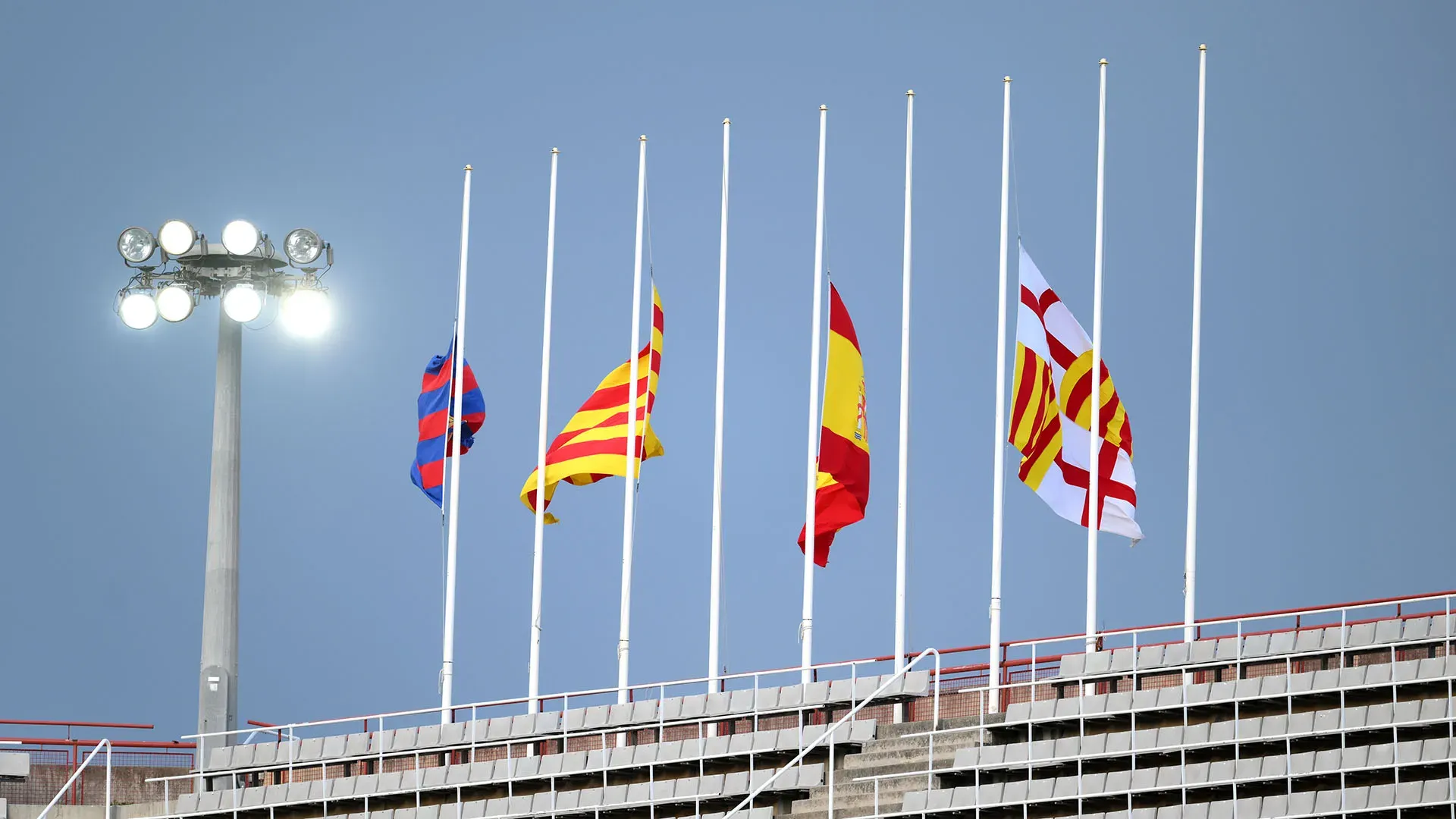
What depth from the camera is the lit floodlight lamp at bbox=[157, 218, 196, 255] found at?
26281 millimetres

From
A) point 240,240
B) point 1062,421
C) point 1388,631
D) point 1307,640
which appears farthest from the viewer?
point 240,240

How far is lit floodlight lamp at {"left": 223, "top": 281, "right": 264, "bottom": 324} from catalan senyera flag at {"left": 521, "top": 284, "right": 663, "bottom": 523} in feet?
13.1

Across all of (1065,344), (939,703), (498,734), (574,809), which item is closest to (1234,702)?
(939,703)

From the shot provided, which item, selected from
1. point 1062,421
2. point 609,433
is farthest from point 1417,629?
point 609,433

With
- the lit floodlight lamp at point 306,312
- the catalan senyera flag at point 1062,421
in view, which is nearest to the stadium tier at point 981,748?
the catalan senyera flag at point 1062,421

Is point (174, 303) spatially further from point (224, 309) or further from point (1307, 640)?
point (1307, 640)

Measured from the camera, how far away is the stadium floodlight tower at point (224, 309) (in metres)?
26.0

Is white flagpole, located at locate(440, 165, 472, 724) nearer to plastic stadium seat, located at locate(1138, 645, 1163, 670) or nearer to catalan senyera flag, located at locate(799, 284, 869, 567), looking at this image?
catalan senyera flag, located at locate(799, 284, 869, 567)

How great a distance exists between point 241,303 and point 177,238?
3.65ft

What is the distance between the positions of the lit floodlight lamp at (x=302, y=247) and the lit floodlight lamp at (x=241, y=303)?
66 cm

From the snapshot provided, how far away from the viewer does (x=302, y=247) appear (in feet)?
87.7

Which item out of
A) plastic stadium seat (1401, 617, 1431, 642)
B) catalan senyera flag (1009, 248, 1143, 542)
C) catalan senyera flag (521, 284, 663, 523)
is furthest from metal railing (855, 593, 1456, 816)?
catalan senyera flag (521, 284, 663, 523)

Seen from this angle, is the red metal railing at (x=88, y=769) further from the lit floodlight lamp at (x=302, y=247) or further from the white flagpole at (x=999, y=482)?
the white flagpole at (x=999, y=482)

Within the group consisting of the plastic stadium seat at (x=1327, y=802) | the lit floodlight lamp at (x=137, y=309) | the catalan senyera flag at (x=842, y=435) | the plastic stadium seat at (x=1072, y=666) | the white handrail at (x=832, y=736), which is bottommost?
the plastic stadium seat at (x=1327, y=802)
